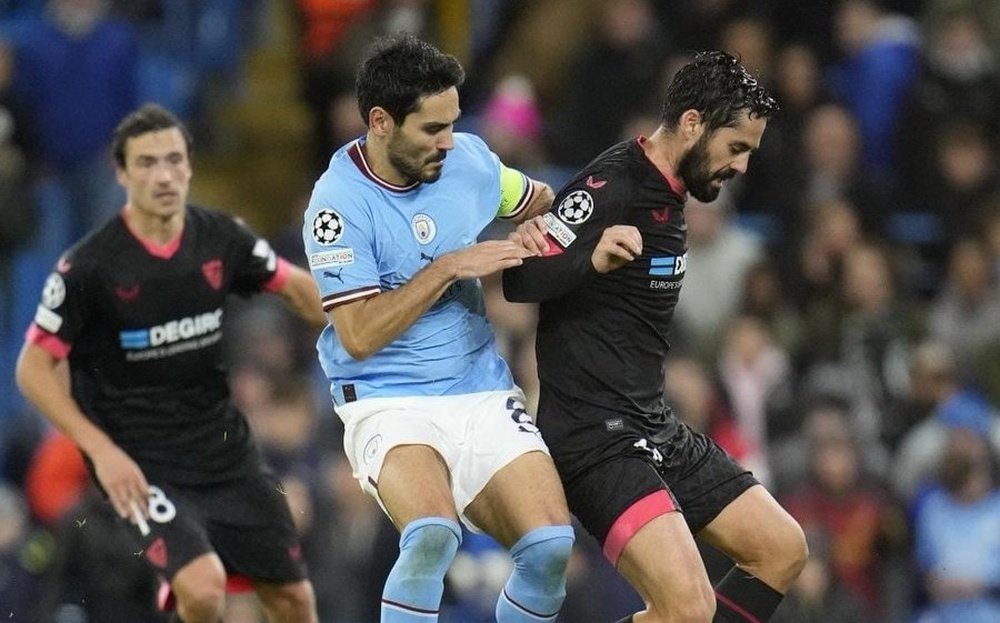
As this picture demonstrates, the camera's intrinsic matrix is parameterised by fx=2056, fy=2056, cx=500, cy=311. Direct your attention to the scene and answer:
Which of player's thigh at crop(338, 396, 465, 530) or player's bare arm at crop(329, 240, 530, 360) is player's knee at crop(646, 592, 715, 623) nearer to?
player's thigh at crop(338, 396, 465, 530)

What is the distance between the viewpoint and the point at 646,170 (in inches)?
287

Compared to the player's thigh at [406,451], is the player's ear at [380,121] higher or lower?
higher

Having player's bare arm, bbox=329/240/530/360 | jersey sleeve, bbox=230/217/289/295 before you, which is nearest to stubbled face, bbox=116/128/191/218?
jersey sleeve, bbox=230/217/289/295

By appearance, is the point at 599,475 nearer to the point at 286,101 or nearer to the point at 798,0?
the point at 798,0

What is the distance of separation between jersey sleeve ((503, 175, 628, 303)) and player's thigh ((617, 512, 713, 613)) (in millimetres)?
882

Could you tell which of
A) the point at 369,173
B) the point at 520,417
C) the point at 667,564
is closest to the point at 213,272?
the point at 369,173

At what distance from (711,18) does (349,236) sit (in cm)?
637

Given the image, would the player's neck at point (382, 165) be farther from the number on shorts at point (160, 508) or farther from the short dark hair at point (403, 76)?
the number on shorts at point (160, 508)

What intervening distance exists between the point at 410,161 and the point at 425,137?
0.11 m

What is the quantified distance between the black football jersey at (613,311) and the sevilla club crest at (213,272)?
153 centimetres

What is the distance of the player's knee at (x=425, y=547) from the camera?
22.8 ft

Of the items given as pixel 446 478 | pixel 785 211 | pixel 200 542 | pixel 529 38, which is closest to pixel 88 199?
pixel 529 38

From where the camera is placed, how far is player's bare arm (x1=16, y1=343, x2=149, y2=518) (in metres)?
7.93

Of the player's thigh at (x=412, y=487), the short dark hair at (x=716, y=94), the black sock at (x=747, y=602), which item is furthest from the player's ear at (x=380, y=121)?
the black sock at (x=747, y=602)
